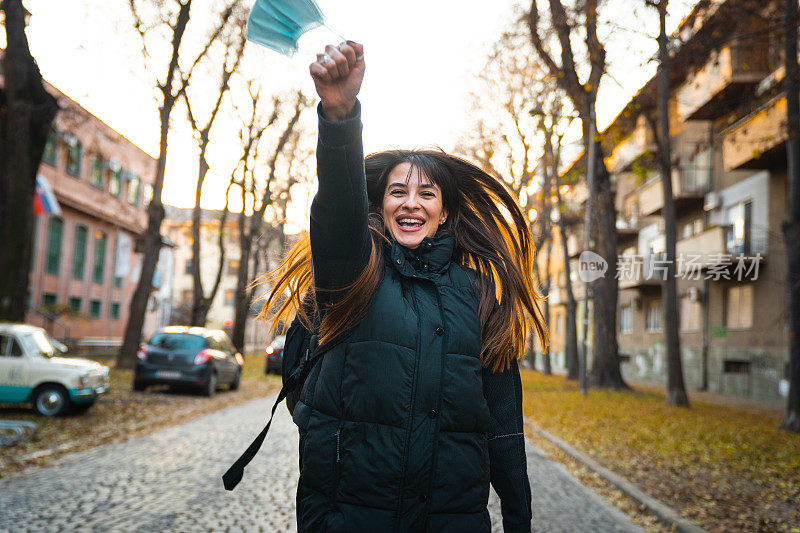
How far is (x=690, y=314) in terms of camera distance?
2903 centimetres

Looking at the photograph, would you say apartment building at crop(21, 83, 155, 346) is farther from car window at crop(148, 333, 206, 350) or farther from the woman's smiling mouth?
the woman's smiling mouth

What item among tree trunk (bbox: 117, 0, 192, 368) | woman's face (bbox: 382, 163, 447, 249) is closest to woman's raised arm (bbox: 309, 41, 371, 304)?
woman's face (bbox: 382, 163, 447, 249)

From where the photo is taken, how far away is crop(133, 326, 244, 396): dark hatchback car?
17.1 metres

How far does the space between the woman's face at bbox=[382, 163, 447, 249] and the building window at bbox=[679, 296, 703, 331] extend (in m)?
27.4

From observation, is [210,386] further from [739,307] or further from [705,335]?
[705,335]

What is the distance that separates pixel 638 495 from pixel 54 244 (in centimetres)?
3327

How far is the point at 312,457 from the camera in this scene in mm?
2182

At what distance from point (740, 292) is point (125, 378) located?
1871 cm

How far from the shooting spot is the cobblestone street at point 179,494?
5.86 metres

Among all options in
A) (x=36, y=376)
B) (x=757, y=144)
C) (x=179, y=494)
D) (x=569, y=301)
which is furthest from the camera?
(x=569, y=301)

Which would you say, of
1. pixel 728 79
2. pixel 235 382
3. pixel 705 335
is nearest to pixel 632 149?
pixel 705 335

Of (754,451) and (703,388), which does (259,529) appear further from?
(703,388)

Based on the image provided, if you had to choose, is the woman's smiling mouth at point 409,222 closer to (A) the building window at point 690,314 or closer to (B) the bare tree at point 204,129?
(B) the bare tree at point 204,129

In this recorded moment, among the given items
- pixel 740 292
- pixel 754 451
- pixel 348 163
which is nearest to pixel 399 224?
pixel 348 163
